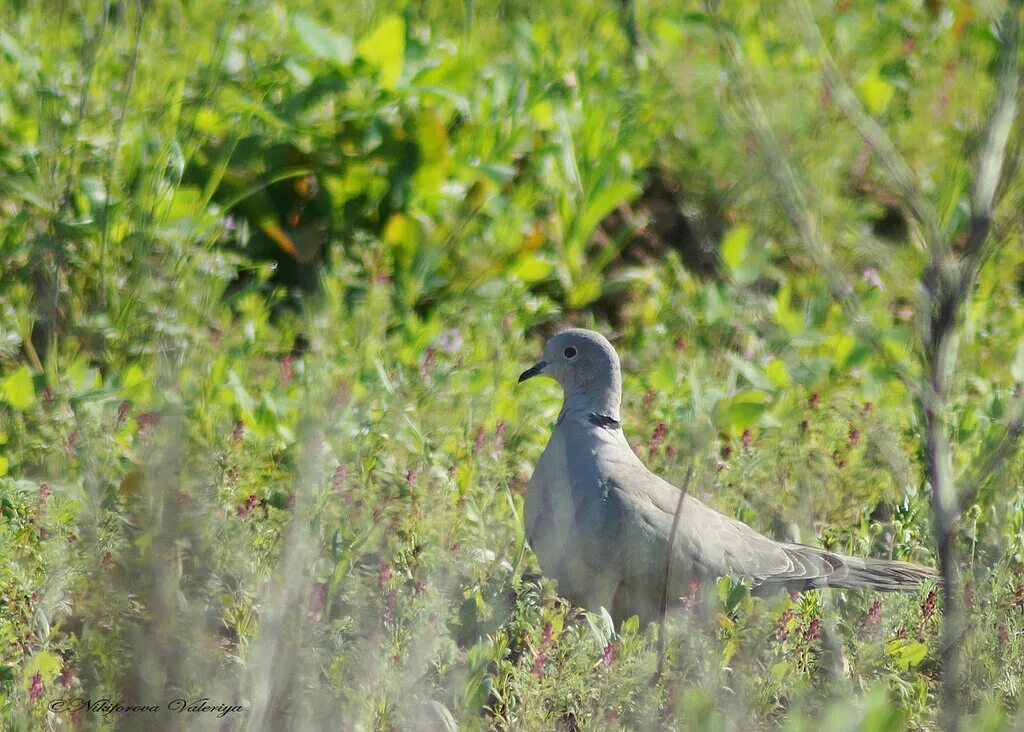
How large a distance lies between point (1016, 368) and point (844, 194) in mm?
1798

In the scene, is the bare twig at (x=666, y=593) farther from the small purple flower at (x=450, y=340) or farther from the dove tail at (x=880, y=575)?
the small purple flower at (x=450, y=340)

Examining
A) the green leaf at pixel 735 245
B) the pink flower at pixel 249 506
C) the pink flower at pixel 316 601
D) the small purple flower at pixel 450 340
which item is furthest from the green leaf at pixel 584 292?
the pink flower at pixel 316 601

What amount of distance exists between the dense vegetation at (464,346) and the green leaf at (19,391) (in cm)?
1

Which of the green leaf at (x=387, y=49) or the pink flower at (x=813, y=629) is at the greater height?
the green leaf at (x=387, y=49)

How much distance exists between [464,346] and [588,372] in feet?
2.84

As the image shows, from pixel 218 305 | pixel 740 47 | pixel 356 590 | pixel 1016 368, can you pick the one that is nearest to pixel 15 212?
pixel 218 305

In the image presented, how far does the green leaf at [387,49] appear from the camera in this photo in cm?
489

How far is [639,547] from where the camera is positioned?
3.52 m

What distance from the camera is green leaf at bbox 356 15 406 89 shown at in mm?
4887

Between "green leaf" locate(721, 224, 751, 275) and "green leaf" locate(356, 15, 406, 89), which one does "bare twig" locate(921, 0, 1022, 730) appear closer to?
"green leaf" locate(721, 224, 751, 275)

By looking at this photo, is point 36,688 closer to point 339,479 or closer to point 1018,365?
point 339,479

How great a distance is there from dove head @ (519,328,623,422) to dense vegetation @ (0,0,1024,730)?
1.12ft

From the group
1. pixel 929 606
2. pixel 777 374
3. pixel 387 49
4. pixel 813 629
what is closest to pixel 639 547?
pixel 813 629

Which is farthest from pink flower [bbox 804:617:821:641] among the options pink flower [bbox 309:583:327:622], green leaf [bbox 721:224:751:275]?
green leaf [bbox 721:224:751:275]
